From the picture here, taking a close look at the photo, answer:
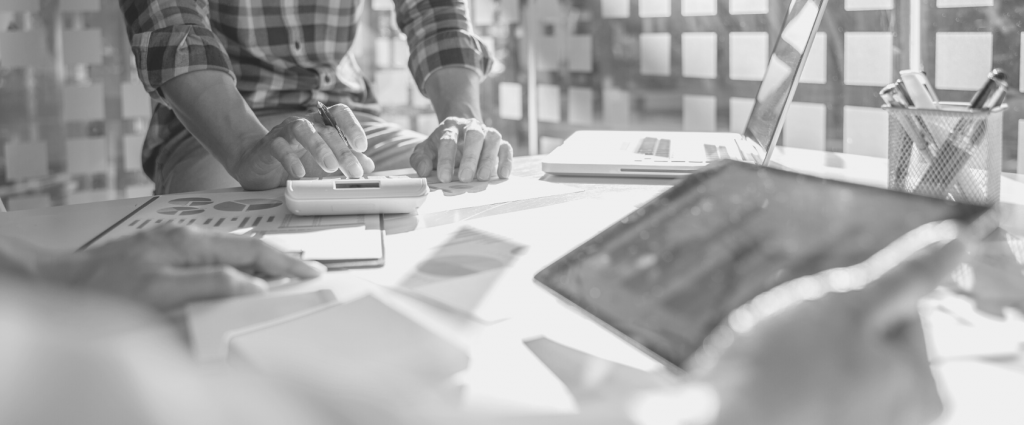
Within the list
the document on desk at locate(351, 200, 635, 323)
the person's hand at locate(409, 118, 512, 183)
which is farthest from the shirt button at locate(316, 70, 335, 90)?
the document on desk at locate(351, 200, 635, 323)

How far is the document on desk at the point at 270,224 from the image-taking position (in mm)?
754

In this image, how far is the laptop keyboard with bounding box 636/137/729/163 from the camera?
45.4 inches

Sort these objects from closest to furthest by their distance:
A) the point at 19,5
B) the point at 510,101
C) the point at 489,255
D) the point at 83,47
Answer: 1. the point at 489,255
2. the point at 19,5
3. the point at 83,47
4. the point at 510,101

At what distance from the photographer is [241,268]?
25.7 inches

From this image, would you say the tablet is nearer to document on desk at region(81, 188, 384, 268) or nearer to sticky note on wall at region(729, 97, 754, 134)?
document on desk at region(81, 188, 384, 268)

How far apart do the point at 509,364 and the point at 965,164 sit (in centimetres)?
58

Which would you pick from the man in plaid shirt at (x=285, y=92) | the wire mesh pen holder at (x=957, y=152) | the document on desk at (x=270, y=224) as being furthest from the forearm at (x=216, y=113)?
the wire mesh pen holder at (x=957, y=152)

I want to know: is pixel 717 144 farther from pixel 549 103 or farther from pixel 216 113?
pixel 549 103

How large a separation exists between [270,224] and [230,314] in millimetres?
350

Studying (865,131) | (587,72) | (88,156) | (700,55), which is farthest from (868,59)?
(88,156)

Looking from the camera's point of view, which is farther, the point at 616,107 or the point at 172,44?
the point at 616,107

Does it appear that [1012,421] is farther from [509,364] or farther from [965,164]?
[965,164]

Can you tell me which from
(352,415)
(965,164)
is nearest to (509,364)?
(352,415)

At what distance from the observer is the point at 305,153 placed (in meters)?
1.10
